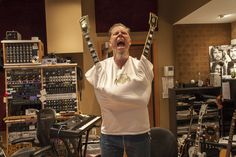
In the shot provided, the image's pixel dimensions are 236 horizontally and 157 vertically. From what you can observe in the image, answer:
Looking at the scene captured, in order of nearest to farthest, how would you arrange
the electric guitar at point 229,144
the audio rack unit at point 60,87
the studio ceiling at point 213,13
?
the electric guitar at point 229,144 < the studio ceiling at point 213,13 < the audio rack unit at point 60,87

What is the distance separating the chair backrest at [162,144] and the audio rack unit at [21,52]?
8.66 ft

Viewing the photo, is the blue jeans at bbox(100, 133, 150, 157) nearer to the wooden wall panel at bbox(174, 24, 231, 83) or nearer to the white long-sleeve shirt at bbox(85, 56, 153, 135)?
the white long-sleeve shirt at bbox(85, 56, 153, 135)

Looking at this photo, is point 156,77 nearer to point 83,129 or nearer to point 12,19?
point 12,19

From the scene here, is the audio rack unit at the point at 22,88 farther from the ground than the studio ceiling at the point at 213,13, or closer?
closer

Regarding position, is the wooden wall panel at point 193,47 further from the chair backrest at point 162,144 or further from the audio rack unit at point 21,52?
the chair backrest at point 162,144

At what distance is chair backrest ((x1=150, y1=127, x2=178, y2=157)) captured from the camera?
96.5 inches

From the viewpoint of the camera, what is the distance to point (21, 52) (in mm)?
4504

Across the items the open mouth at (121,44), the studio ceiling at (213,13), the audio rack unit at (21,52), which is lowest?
the open mouth at (121,44)

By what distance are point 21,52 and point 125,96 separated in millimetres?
3251

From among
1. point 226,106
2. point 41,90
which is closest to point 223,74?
point 226,106

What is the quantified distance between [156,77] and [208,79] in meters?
1.01

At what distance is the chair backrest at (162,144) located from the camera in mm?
2450

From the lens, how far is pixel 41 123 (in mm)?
3590

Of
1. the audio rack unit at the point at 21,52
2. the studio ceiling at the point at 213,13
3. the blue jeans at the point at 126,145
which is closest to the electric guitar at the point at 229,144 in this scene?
the studio ceiling at the point at 213,13
